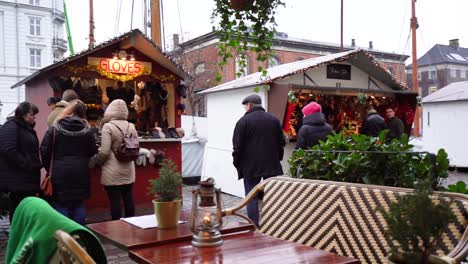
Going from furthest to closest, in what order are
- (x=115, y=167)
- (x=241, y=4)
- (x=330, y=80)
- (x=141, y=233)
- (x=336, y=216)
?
(x=330, y=80), (x=115, y=167), (x=241, y=4), (x=336, y=216), (x=141, y=233)

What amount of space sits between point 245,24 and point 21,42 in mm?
44276

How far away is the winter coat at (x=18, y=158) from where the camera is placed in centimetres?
506

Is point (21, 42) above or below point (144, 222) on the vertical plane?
above

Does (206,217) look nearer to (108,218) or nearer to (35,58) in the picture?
(108,218)

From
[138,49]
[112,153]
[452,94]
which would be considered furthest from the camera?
[452,94]

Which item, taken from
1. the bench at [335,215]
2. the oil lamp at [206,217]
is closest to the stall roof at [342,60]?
the bench at [335,215]

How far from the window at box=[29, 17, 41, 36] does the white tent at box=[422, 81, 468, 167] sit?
40.2 meters

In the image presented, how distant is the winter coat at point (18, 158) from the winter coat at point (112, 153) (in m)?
0.79

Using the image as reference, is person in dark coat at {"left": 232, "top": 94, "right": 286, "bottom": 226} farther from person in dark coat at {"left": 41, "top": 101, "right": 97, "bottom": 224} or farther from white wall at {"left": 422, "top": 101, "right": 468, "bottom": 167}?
white wall at {"left": 422, "top": 101, "right": 468, "bottom": 167}

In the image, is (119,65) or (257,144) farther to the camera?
(119,65)

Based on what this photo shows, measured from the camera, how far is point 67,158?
509 cm

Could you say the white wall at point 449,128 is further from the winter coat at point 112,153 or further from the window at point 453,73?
the window at point 453,73

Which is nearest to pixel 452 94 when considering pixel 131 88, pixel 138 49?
pixel 131 88

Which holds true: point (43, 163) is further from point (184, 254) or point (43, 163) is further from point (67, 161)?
point (184, 254)
